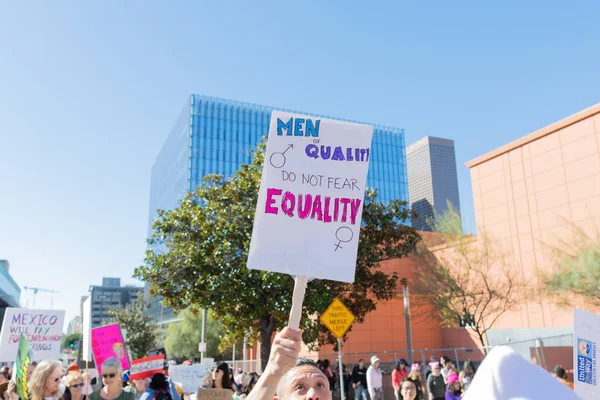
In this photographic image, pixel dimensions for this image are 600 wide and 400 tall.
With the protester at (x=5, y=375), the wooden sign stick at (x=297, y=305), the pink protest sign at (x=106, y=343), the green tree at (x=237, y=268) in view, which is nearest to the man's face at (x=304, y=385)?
the wooden sign stick at (x=297, y=305)

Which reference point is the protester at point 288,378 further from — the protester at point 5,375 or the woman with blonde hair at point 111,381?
the protester at point 5,375

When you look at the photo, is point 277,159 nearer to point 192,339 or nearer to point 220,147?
point 192,339

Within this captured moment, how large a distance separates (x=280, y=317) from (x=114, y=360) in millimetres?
10701

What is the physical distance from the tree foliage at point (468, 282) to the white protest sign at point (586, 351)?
74.5 feet

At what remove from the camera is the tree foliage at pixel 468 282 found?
28625mm

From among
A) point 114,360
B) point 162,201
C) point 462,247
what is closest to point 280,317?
point 114,360

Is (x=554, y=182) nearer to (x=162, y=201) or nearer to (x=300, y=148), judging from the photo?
(x=300, y=148)

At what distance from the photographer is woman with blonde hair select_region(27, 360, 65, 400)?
549 centimetres

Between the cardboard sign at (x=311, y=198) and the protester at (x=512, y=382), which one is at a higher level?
the cardboard sign at (x=311, y=198)

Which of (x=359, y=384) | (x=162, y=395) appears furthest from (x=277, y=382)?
(x=359, y=384)

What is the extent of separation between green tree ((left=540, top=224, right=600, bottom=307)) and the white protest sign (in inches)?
658

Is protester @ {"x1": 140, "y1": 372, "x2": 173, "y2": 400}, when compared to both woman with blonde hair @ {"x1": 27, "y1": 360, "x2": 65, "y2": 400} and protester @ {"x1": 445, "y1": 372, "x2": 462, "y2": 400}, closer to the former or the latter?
woman with blonde hair @ {"x1": 27, "y1": 360, "x2": 65, "y2": 400}

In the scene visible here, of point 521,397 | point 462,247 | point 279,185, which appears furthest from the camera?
point 462,247

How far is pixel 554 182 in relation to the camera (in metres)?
27.6
